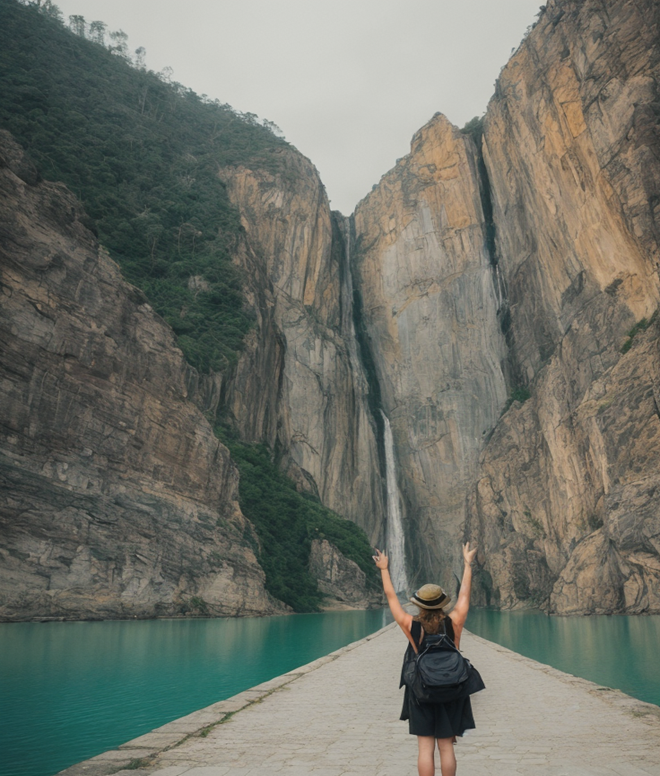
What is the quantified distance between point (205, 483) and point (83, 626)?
1065 centimetres

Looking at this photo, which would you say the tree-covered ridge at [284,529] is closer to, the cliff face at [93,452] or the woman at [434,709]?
the cliff face at [93,452]

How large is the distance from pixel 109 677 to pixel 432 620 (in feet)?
25.9

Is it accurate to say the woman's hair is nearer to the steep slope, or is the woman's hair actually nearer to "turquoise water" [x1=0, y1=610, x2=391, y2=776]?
"turquoise water" [x1=0, y1=610, x2=391, y2=776]

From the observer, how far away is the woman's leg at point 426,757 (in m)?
3.23

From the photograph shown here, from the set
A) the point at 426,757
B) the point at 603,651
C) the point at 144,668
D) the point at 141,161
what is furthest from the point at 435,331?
the point at 426,757

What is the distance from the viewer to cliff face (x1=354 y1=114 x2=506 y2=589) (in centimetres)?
5591

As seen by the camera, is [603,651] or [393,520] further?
[393,520]

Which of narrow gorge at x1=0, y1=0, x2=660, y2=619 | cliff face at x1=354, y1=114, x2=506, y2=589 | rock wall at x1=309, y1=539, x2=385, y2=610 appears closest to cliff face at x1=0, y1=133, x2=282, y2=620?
narrow gorge at x1=0, y1=0, x2=660, y2=619

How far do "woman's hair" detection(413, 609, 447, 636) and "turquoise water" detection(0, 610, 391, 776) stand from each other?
340 cm

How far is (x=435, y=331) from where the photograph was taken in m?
59.6

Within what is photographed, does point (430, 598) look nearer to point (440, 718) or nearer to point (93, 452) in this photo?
point (440, 718)

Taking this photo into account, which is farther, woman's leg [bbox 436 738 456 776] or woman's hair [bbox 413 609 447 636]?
woman's hair [bbox 413 609 447 636]

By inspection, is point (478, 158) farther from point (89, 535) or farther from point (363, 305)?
point (89, 535)

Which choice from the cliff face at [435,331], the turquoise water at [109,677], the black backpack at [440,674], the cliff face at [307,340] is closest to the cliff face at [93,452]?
the turquoise water at [109,677]
